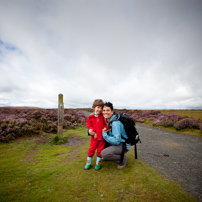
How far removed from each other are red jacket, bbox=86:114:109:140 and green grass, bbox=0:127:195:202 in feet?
4.50

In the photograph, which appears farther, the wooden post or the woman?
the wooden post

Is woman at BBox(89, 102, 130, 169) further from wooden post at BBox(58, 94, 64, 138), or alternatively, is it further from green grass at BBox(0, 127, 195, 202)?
wooden post at BBox(58, 94, 64, 138)

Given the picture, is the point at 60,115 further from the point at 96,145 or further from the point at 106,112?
the point at 106,112

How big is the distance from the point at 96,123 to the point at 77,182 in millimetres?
1970

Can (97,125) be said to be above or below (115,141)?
above

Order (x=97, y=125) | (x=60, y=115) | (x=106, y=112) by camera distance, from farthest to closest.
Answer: (x=60, y=115), (x=97, y=125), (x=106, y=112)

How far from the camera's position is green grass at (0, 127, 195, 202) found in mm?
2648

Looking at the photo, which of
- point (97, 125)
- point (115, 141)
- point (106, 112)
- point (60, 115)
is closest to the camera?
point (115, 141)

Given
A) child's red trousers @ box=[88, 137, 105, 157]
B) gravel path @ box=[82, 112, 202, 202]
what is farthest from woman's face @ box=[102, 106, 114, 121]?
gravel path @ box=[82, 112, 202, 202]

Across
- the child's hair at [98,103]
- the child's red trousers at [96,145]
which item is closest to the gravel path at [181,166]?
the child's red trousers at [96,145]

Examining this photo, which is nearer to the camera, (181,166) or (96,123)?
(181,166)

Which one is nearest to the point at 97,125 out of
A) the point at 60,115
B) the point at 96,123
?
the point at 96,123

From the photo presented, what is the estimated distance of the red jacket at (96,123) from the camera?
13.7 feet

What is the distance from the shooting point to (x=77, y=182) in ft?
10.4
